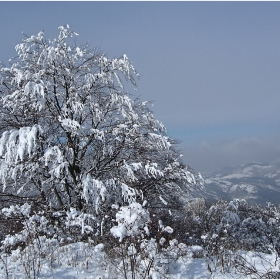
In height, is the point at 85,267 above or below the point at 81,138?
below

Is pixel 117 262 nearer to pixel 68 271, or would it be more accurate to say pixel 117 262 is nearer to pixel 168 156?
pixel 68 271

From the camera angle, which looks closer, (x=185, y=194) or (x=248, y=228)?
(x=185, y=194)

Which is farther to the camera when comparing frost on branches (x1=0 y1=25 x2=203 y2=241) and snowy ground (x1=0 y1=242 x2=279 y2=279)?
frost on branches (x1=0 y1=25 x2=203 y2=241)

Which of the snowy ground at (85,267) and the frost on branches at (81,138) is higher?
the frost on branches at (81,138)

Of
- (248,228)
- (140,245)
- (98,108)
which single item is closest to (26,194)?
(98,108)

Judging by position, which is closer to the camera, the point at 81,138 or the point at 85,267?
the point at 85,267

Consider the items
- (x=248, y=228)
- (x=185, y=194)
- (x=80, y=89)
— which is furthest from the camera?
(x=248, y=228)

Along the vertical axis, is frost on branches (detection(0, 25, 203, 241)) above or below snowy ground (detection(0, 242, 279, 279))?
above

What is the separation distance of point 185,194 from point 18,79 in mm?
7523

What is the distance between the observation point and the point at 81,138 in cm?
947

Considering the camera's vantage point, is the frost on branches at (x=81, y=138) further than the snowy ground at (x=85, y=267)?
Yes

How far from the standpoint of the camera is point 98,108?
33.7 feet

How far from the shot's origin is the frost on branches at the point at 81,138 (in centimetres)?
895

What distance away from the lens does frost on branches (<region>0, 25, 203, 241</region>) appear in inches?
352
